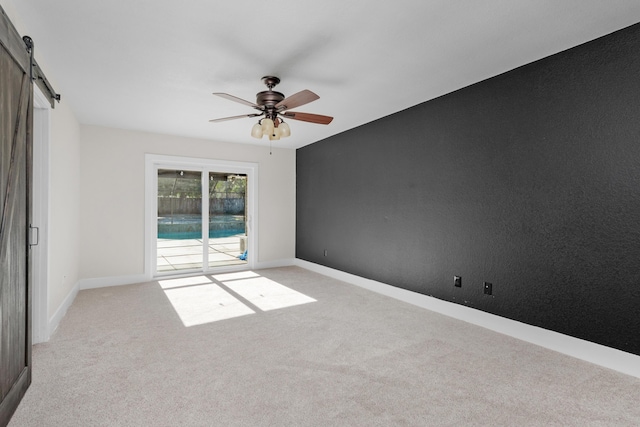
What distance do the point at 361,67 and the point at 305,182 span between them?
11.8 feet

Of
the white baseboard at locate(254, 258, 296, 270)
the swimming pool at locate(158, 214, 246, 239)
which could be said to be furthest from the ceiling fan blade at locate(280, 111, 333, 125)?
the white baseboard at locate(254, 258, 296, 270)

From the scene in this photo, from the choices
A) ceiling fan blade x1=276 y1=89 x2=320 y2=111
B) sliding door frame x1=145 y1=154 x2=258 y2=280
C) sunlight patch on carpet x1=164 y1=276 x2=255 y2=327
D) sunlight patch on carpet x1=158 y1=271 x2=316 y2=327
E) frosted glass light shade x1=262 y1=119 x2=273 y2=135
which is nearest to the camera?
ceiling fan blade x1=276 y1=89 x2=320 y2=111

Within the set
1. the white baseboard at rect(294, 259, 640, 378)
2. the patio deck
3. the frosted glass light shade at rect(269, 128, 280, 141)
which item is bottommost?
the white baseboard at rect(294, 259, 640, 378)

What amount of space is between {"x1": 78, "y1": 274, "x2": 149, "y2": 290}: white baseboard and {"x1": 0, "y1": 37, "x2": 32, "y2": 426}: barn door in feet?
10.0

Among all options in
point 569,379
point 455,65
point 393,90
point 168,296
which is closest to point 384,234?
point 393,90

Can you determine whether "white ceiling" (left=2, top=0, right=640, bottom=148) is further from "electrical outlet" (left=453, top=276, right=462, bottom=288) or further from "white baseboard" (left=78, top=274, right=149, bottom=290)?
"white baseboard" (left=78, top=274, right=149, bottom=290)

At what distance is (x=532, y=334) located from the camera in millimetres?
2930

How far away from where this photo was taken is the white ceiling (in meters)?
2.15

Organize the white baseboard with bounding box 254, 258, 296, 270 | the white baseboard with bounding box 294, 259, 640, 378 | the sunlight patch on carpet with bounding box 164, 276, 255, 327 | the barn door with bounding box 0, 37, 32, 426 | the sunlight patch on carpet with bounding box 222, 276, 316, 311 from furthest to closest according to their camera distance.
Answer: the white baseboard with bounding box 254, 258, 296, 270 < the sunlight patch on carpet with bounding box 222, 276, 316, 311 < the sunlight patch on carpet with bounding box 164, 276, 255, 327 < the white baseboard with bounding box 294, 259, 640, 378 < the barn door with bounding box 0, 37, 32, 426

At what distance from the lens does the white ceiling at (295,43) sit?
2150 mm

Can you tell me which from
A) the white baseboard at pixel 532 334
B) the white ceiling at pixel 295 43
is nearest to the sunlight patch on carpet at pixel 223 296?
the white baseboard at pixel 532 334

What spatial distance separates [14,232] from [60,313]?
2.00 meters

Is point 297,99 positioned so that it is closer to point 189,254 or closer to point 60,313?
point 60,313

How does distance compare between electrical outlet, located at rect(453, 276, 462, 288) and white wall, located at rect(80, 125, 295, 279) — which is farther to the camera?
white wall, located at rect(80, 125, 295, 279)
